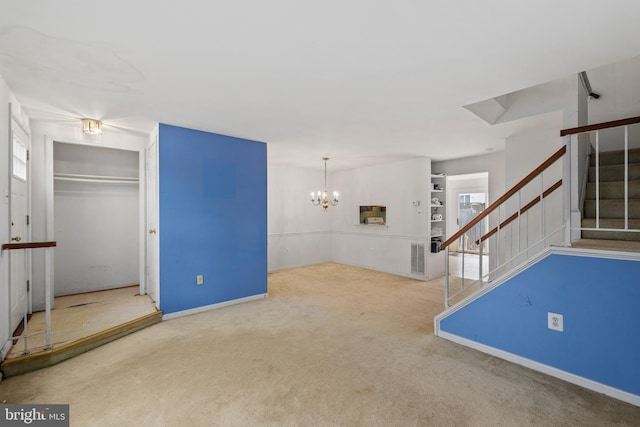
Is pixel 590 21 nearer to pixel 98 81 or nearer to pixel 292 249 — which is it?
pixel 98 81

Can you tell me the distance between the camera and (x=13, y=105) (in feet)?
9.11

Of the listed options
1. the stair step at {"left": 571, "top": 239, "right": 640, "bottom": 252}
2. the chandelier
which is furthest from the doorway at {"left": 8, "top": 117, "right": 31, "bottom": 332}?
the stair step at {"left": 571, "top": 239, "right": 640, "bottom": 252}

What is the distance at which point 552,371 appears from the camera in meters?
2.44

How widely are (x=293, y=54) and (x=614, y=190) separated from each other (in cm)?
359

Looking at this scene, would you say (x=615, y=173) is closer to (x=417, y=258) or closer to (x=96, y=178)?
(x=417, y=258)

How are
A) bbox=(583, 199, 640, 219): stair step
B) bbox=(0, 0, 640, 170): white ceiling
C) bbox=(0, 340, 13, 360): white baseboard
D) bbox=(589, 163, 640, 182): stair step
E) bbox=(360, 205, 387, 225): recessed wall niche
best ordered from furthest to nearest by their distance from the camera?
bbox=(360, 205, 387, 225): recessed wall niche < bbox=(589, 163, 640, 182): stair step < bbox=(583, 199, 640, 219): stair step < bbox=(0, 340, 13, 360): white baseboard < bbox=(0, 0, 640, 170): white ceiling

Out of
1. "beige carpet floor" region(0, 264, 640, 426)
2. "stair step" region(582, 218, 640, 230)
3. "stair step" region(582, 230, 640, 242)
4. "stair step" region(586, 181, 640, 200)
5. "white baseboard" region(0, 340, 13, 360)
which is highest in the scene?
"stair step" region(586, 181, 640, 200)

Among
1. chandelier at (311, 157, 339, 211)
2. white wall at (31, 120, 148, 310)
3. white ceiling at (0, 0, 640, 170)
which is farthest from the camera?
chandelier at (311, 157, 339, 211)

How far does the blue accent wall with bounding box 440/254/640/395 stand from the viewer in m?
2.13

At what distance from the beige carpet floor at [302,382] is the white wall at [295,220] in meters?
3.29

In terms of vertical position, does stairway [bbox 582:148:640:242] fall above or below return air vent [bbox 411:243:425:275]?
above

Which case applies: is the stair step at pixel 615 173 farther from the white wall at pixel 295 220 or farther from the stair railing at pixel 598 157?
the white wall at pixel 295 220

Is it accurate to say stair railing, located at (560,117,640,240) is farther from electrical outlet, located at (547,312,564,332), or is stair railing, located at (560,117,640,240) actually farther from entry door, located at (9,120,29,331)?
entry door, located at (9,120,29,331)

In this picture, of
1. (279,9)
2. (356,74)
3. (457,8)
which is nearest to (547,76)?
(457,8)
